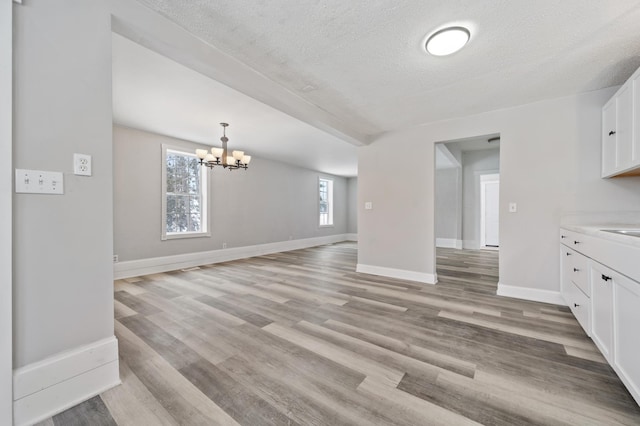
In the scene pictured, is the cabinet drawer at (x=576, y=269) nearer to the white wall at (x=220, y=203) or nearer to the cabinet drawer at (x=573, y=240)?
the cabinet drawer at (x=573, y=240)

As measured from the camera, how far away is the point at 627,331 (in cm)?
137

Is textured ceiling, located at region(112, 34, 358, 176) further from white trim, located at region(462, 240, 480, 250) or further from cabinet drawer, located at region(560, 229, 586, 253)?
white trim, located at region(462, 240, 480, 250)

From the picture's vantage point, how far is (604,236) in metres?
1.66

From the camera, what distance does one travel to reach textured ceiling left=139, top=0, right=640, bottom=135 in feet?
5.47

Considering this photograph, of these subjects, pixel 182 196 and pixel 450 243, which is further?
pixel 450 243

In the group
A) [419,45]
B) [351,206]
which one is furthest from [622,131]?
[351,206]

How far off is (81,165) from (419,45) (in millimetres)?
2397

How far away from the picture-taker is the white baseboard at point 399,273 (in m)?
3.76

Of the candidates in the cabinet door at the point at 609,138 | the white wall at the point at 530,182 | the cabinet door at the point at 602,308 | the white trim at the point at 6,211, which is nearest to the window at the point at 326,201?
the white wall at the point at 530,182

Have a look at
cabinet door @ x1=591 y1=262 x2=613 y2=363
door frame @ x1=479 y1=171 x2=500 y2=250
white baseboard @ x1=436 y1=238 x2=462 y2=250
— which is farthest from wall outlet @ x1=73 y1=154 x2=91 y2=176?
door frame @ x1=479 y1=171 x2=500 y2=250

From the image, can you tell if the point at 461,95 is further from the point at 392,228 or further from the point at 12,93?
the point at 12,93

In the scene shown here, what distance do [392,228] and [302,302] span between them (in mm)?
1949

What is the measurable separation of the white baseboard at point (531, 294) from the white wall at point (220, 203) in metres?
4.94

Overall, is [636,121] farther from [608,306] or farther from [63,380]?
[63,380]
